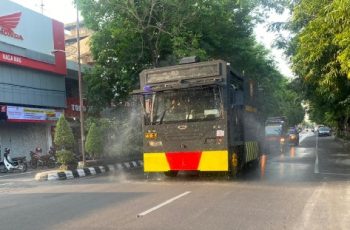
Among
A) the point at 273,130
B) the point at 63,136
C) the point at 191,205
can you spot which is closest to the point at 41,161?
the point at 63,136

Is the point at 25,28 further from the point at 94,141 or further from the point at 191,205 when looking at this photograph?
the point at 191,205

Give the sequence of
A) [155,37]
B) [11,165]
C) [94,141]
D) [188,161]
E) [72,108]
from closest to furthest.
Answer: [188,161], [94,141], [11,165], [155,37], [72,108]

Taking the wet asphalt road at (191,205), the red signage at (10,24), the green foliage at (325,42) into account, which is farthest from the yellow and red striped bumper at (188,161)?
the red signage at (10,24)

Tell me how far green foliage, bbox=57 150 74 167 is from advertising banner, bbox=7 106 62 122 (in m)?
9.84

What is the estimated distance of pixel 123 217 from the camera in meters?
8.91

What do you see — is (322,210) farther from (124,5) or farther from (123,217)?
(124,5)

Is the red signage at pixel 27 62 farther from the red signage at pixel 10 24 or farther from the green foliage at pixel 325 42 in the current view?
the green foliage at pixel 325 42


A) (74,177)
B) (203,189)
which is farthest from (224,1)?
(203,189)

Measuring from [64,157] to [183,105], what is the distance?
8.95 meters

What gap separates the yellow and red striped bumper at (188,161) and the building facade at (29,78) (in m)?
Answer: 15.2

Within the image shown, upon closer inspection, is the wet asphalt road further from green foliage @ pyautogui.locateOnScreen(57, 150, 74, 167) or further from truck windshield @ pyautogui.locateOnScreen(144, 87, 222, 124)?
green foliage @ pyautogui.locateOnScreen(57, 150, 74, 167)

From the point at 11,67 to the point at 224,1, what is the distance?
1411cm

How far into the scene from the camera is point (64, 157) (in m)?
21.6

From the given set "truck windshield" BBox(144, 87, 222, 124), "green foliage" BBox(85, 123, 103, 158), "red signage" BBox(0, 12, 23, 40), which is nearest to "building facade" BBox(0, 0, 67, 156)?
"red signage" BBox(0, 12, 23, 40)
